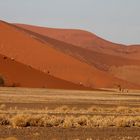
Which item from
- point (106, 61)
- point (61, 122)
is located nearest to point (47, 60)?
point (106, 61)

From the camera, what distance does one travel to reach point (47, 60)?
12031 cm

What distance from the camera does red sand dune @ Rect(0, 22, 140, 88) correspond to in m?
117

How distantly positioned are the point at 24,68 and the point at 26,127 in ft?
225

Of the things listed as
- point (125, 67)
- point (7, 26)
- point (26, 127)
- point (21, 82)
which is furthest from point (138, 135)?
point (125, 67)

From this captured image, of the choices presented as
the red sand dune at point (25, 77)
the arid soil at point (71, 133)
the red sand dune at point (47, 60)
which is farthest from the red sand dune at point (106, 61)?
the arid soil at point (71, 133)

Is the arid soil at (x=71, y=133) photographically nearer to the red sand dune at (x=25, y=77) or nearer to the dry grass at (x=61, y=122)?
the dry grass at (x=61, y=122)

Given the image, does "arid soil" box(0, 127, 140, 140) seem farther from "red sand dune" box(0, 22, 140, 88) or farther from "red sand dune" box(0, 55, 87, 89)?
"red sand dune" box(0, 22, 140, 88)

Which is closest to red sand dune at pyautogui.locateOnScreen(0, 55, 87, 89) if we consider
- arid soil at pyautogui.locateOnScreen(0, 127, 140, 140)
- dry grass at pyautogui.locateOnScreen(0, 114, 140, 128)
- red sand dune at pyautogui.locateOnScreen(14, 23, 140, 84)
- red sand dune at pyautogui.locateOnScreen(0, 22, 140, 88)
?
red sand dune at pyautogui.locateOnScreen(0, 22, 140, 88)

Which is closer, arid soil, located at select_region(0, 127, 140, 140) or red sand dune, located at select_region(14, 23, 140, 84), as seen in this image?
arid soil, located at select_region(0, 127, 140, 140)

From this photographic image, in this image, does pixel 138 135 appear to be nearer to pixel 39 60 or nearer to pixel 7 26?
pixel 39 60

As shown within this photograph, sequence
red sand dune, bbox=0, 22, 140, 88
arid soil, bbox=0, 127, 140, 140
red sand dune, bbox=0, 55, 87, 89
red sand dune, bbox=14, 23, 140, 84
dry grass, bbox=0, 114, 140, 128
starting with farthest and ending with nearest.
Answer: red sand dune, bbox=14, 23, 140, 84 < red sand dune, bbox=0, 22, 140, 88 < red sand dune, bbox=0, 55, 87, 89 < dry grass, bbox=0, 114, 140, 128 < arid soil, bbox=0, 127, 140, 140

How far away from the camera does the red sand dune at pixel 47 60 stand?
11681cm

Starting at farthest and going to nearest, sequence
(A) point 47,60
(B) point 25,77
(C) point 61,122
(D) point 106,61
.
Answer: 1. (D) point 106,61
2. (A) point 47,60
3. (B) point 25,77
4. (C) point 61,122

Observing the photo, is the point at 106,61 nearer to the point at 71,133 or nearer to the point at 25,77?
the point at 25,77
